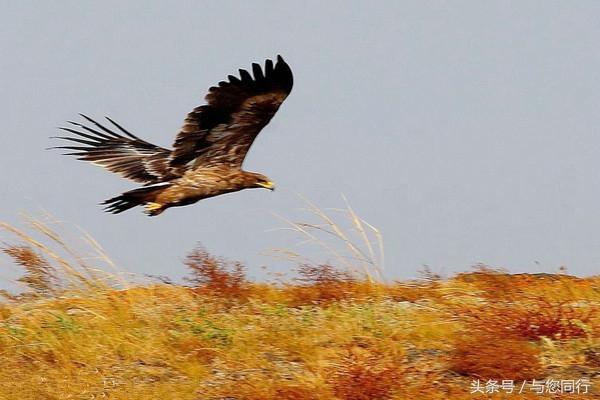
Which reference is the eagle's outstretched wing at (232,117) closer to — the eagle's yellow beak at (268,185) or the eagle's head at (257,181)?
the eagle's head at (257,181)

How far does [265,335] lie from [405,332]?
4.63ft

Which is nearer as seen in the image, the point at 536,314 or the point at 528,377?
the point at 528,377

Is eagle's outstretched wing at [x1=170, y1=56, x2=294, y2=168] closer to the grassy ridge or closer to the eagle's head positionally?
the eagle's head

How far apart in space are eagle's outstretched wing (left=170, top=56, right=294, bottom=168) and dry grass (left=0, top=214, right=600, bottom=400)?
1.28 meters

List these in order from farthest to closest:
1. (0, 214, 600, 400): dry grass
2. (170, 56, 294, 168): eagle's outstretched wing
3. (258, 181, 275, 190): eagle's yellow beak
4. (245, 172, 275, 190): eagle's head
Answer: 1. (258, 181, 275, 190): eagle's yellow beak
2. (245, 172, 275, 190): eagle's head
3. (170, 56, 294, 168): eagle's outstretched wing
4. (0, 214, 600, 400): dry grass

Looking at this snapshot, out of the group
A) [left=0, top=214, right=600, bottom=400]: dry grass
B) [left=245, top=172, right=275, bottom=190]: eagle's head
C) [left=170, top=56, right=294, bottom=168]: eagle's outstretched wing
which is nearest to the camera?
[left=0, top=214, right=600, bottom=400]: dry grass

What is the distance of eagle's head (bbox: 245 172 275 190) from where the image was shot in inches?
439

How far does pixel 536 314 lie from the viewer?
29.7ft

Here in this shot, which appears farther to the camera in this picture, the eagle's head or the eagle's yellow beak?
the eagle's yellow beak

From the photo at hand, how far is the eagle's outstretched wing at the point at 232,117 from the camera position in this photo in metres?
9.92

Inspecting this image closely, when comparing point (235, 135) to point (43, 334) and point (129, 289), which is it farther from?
point (43, 334)

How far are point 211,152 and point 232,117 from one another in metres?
0.71

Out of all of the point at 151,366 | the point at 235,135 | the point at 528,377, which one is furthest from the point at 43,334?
the point at 528,377

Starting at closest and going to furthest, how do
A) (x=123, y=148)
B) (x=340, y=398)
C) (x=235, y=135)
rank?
Result: (x=340, y=398) < (x=235, y=135) < (x=123, y=148)
